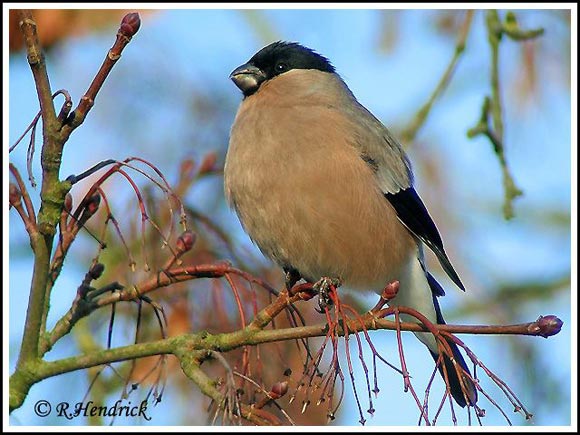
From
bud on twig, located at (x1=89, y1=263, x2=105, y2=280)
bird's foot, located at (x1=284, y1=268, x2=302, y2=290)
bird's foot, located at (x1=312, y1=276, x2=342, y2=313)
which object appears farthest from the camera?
bird's foot, located at (x1=284, y1=268, x2=302, y2=290)

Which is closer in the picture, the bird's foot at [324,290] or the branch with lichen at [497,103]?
the bird's foot at [324,290]

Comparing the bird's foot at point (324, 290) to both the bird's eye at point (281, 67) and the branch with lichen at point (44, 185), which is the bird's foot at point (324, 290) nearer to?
the branch with lichen at point (44, 185)

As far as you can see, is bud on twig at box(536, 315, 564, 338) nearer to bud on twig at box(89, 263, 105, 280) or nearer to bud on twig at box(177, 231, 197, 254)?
bud on twig at box(177, 231, 197, 254)

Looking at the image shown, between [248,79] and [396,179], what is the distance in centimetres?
87

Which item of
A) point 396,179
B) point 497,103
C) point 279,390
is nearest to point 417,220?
point 396,179

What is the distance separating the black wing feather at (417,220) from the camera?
3830 mm

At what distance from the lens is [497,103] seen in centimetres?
366

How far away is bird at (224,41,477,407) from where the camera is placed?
3.45 m

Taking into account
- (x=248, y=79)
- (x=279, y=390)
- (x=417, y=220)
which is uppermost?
(x=248, y=79)

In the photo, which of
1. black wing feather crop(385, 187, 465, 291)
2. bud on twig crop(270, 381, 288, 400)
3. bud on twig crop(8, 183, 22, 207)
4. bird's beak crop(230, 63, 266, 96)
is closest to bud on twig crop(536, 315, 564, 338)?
bud on twig crop(270, 381, 288, 400)

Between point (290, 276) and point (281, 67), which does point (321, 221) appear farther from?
point (281, 67)

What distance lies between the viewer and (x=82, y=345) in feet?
11.7

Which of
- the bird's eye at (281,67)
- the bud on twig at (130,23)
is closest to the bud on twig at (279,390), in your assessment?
the bud on twig at (130,23)

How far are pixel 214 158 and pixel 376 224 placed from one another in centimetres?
76
